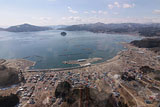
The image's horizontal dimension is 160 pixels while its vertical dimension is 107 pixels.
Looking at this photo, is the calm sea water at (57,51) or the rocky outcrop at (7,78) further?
the calm sea water at (57,51)

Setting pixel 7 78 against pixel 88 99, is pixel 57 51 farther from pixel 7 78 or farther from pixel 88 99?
pixel 88 99

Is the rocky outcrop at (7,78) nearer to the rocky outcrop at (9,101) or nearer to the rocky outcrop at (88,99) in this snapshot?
the rocky outcrop at (9,101)

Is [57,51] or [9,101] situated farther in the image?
[57,51]

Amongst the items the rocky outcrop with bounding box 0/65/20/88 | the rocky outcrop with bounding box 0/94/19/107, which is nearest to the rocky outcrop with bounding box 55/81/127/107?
the rocky outcrop with bounding box 0/94/19/107

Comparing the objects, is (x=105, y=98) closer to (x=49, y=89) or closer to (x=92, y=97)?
(x=92, y=97)

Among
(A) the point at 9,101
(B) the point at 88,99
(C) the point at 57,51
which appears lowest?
(A) the point at 9,101

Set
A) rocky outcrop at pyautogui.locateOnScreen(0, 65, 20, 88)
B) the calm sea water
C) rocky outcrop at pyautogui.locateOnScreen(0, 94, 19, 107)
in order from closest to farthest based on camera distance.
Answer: rocky outcrop at pyautogui.locateOnScreen(0, 94, 19, 107), rocky outcrop at pyautogui.locateOnScreen(0, 65, 20, 88), the calm sea water

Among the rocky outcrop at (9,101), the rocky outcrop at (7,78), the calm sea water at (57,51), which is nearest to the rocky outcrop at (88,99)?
the rocky outcrop at (9,101)

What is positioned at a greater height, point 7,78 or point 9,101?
point 7,78

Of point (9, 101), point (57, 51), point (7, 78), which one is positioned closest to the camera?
point (9, 101)

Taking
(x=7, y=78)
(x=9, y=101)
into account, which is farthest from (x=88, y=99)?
(x=7, y=78)

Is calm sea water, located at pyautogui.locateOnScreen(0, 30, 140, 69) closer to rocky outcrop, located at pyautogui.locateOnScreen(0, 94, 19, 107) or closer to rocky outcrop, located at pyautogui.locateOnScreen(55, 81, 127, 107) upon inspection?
rocky outcrop, located at pyautogui.locateOnScreen(0, 94, 19, 107)
